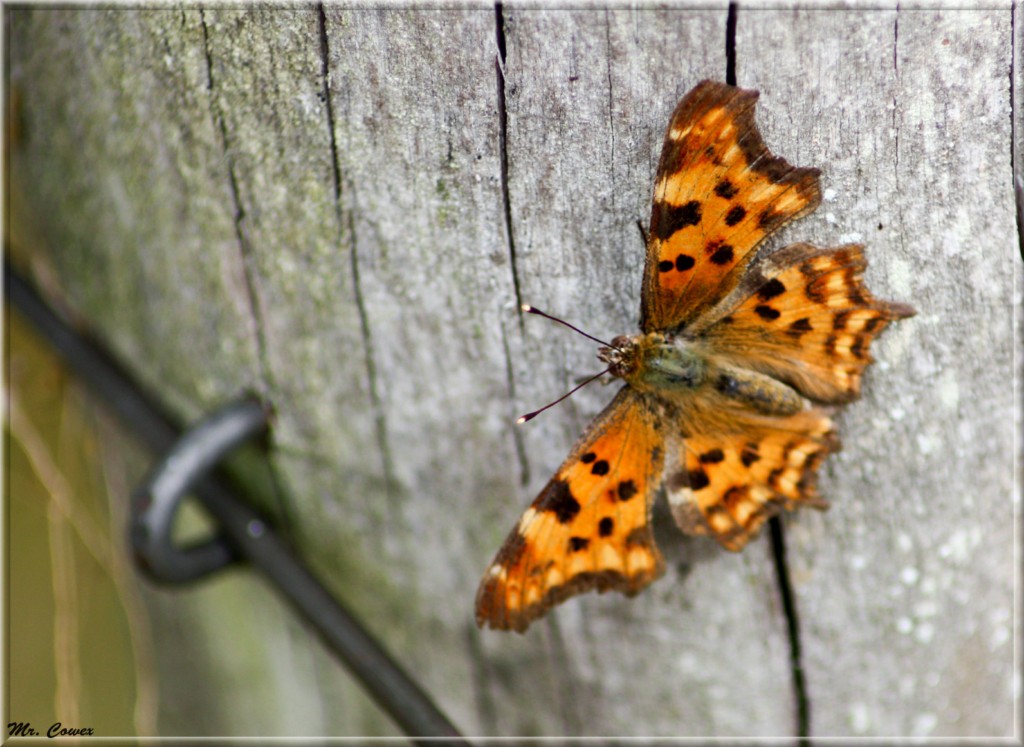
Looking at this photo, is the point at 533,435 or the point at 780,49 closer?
the point at 780,49

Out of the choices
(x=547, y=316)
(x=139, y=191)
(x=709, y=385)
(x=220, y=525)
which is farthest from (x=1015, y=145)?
(x=220, y=525)

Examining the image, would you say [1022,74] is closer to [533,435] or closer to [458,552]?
[533,435]

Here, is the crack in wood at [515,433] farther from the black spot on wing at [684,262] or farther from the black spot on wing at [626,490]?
the black spot on wing at [684,262]

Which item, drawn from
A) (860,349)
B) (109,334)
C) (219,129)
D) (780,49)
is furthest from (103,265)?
(860,349)

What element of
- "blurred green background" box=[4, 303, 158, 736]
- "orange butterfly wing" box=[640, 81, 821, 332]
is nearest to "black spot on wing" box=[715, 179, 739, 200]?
"orange butterfly wing" box=[640, 81, 821, 332]

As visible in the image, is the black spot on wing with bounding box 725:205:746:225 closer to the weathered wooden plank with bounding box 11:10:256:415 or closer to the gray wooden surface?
the gray wooden surface

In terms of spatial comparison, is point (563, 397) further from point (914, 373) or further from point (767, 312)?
point (914, 373)

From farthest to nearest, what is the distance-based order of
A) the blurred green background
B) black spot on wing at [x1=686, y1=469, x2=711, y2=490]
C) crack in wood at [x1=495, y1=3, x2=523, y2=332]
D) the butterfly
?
1. the blurred green background
2. black spot on wing at [x1=686, y1=469, x2=711, y2=490]
3. the butterfly
4. crack in wood at [x1=495, y1=3, x2=523, y2=332]
